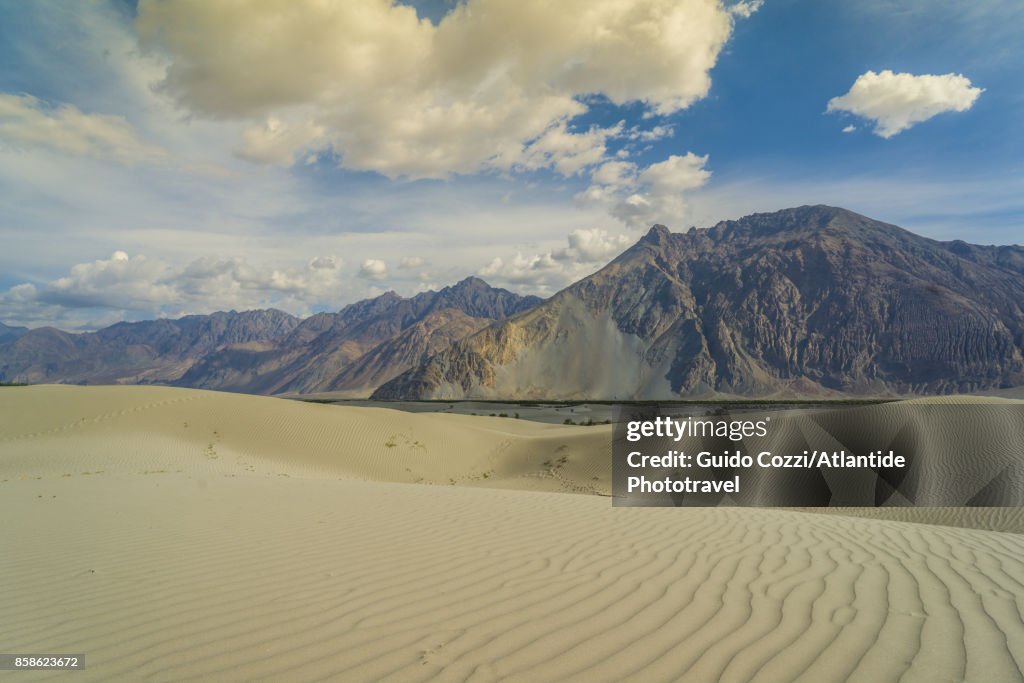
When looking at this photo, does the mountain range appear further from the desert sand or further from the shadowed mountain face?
the desert sand

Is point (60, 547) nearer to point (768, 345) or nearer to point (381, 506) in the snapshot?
point (381, 506)

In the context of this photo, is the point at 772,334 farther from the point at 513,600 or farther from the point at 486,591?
the point at 513,600

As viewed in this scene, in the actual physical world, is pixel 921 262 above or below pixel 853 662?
above

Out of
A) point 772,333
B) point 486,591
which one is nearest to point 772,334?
point 772,333

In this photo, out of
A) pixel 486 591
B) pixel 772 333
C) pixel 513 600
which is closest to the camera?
pixel 513 600

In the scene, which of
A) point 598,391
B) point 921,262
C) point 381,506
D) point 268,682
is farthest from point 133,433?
point 921,262

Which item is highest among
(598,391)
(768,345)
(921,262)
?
(921,262)

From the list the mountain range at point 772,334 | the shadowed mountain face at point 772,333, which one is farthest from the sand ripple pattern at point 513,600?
the shadowed mountain face at point 772,333
